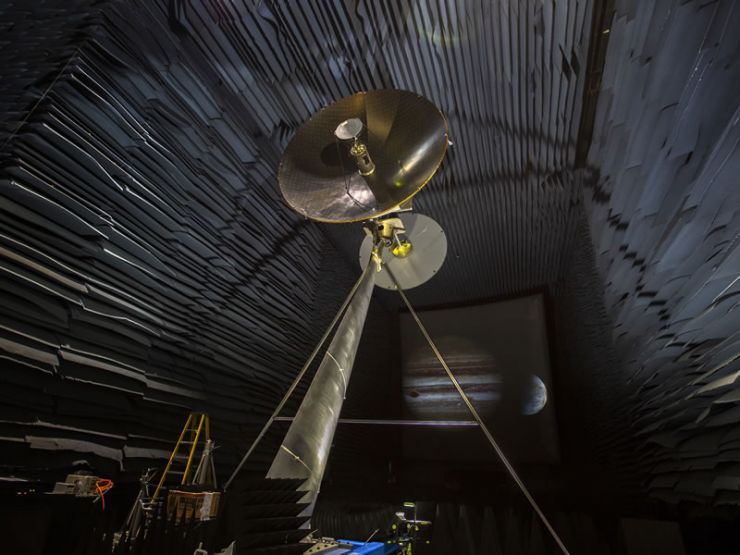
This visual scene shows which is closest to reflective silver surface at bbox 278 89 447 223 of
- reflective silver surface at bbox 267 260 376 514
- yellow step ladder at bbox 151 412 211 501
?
reflective silver surface at bbox 267 260 376 514

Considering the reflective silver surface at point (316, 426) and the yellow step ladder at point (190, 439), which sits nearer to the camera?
the reflective silver surface at point (316, 426)

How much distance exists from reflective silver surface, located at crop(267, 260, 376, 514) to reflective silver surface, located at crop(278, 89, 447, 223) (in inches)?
46.2

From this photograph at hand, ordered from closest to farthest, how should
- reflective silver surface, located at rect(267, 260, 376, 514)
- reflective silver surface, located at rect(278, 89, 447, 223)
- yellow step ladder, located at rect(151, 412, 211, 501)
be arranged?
reflective silver surface, located at rect(267, 260, 376, 514), yellow step ladder, located at rect(151, 412, 211, 501), reflective silver surface, located at rect(278, 89, 447, 223)

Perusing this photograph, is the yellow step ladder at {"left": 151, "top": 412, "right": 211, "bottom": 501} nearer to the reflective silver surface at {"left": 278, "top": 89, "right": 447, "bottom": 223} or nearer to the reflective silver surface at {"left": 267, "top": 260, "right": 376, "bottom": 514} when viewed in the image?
the reflective silver surface at {"left": 267, "top": 260, "right": 376, "bottom": 514}

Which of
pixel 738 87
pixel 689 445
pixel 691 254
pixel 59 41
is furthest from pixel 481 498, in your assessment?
pixel 59 41

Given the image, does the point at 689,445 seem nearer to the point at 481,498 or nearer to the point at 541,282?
the point at 481,498

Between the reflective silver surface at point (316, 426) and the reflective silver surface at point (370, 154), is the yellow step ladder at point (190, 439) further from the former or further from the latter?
the reflective silver surface at point (370, 154)

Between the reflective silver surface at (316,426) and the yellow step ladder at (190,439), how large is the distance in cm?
117

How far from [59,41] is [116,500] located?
294 cm

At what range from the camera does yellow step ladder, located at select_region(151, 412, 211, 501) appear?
260cm

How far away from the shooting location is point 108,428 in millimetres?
2301

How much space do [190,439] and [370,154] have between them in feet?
9.33

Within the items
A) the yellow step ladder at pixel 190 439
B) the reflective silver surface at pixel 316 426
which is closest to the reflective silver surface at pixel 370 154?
the reflective silver surface at pixel 316 426

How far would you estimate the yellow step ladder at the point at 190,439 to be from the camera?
A: 102 inches
